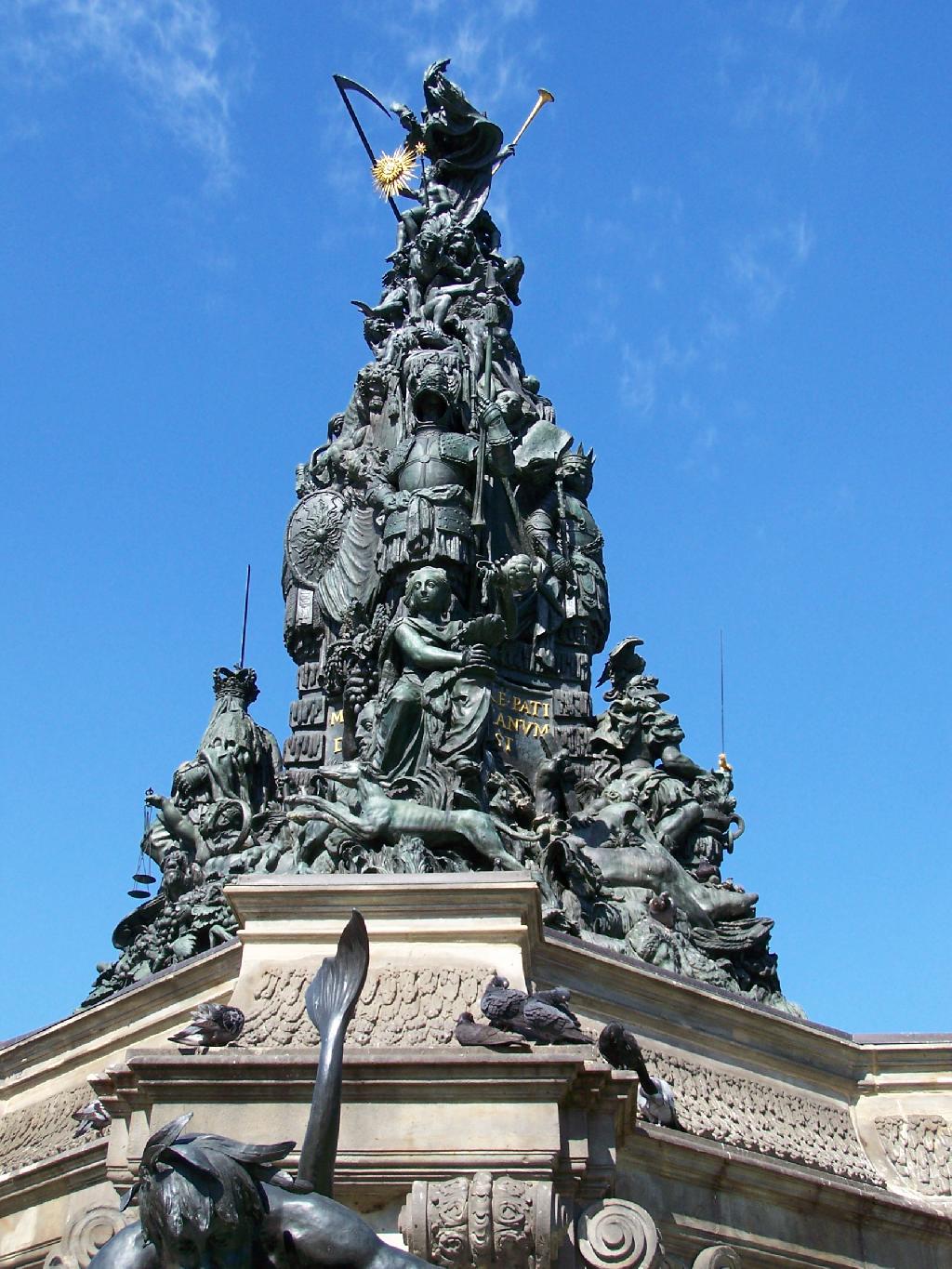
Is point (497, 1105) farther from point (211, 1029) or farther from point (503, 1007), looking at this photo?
point (211, 1029)

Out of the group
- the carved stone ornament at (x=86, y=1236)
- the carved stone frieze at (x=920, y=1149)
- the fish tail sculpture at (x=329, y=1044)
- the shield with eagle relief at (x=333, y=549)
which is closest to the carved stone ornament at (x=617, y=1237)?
the carved stone ornament at (x=86, y=1236)

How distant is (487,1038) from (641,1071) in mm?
1200

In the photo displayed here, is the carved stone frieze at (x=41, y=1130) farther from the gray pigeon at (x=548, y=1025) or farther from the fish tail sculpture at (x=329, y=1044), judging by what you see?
the fish tail sculpture at (x=329, y=1044)

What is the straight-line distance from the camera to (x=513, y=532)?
20266mm

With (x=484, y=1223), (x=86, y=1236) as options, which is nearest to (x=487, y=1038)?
(x=484, y=1223)

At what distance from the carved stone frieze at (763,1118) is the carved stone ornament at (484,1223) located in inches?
102

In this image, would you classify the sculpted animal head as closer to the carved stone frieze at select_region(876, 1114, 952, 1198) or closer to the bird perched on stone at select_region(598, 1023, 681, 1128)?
the bird perched on stone at select_region(598, 1023, 681, 1128)

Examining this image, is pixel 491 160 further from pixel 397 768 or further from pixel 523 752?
pixel 397 768

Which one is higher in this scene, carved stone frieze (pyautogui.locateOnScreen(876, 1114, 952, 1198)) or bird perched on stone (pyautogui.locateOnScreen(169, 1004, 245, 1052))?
carved stone frieze (pyautogui.locateOnScreen(876, 1114, 952, 1198))

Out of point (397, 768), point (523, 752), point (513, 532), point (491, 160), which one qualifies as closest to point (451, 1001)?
point (397, 768)

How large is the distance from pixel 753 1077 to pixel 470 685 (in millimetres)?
6093

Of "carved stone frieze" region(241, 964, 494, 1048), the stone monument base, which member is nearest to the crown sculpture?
the stone monument base

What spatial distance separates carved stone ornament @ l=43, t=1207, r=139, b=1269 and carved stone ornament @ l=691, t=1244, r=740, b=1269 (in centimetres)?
344

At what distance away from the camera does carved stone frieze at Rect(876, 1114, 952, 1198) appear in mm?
12250
